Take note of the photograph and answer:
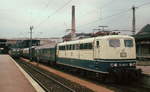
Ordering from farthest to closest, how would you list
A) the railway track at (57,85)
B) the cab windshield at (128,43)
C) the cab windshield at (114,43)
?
the cab windshield at (128,43), the cab windshield at (114,43), the railway track at (57,85)

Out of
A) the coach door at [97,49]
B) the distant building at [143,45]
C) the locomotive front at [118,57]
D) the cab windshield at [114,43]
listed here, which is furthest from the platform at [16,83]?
the distant building at [143,45]

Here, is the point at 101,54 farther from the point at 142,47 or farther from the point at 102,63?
the point at 142,47

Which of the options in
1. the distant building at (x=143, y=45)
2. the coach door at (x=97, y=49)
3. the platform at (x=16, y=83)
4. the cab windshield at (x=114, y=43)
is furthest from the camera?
the distant building at (x=143, y=45)

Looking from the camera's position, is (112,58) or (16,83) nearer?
(112,58)

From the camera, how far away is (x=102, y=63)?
664 inches

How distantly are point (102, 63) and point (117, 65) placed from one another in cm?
88

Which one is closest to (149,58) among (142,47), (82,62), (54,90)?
(142,47)

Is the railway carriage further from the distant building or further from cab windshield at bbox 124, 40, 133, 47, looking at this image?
the distant building

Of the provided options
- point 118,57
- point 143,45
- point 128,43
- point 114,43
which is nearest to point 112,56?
point 118,57

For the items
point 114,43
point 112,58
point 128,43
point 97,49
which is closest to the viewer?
point 112,58

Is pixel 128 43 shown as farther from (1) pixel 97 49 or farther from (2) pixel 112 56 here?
(1) pixel 97 49

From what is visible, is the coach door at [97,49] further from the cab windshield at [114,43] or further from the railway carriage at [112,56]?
the cab windshield at [114,43]

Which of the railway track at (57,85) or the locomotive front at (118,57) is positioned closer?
the railway track at (57,85)

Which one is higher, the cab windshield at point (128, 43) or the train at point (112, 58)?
the cab windshield at point (128, 43)
